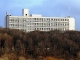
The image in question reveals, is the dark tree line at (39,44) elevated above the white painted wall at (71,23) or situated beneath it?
situated beneath

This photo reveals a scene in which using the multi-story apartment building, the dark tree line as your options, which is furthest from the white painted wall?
the dark tree line

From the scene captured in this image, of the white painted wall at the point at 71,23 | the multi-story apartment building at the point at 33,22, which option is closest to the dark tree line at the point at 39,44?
the multi-story apartment building at the point at 33,22

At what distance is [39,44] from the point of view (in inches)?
2330

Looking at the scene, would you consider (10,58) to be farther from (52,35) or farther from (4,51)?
(52,35)

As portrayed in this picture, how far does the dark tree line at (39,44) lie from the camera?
5662 cm

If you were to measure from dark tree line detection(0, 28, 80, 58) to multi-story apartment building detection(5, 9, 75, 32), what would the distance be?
966 cm

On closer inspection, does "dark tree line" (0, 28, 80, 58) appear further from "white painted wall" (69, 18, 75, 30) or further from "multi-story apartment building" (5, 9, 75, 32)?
"white painted wall" (69, 18, 75, 30)

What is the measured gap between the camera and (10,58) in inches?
1980

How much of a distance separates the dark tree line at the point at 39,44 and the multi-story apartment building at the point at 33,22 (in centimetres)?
966

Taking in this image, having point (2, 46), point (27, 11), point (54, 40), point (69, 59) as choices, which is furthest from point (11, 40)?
point (27, 11)

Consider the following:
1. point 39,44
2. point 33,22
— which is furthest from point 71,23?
point 39,44

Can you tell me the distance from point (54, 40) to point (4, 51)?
10.3 meters

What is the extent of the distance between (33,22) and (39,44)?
635 inches

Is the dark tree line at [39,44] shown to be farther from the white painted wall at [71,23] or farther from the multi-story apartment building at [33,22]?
the white painted wall at [71,23]
